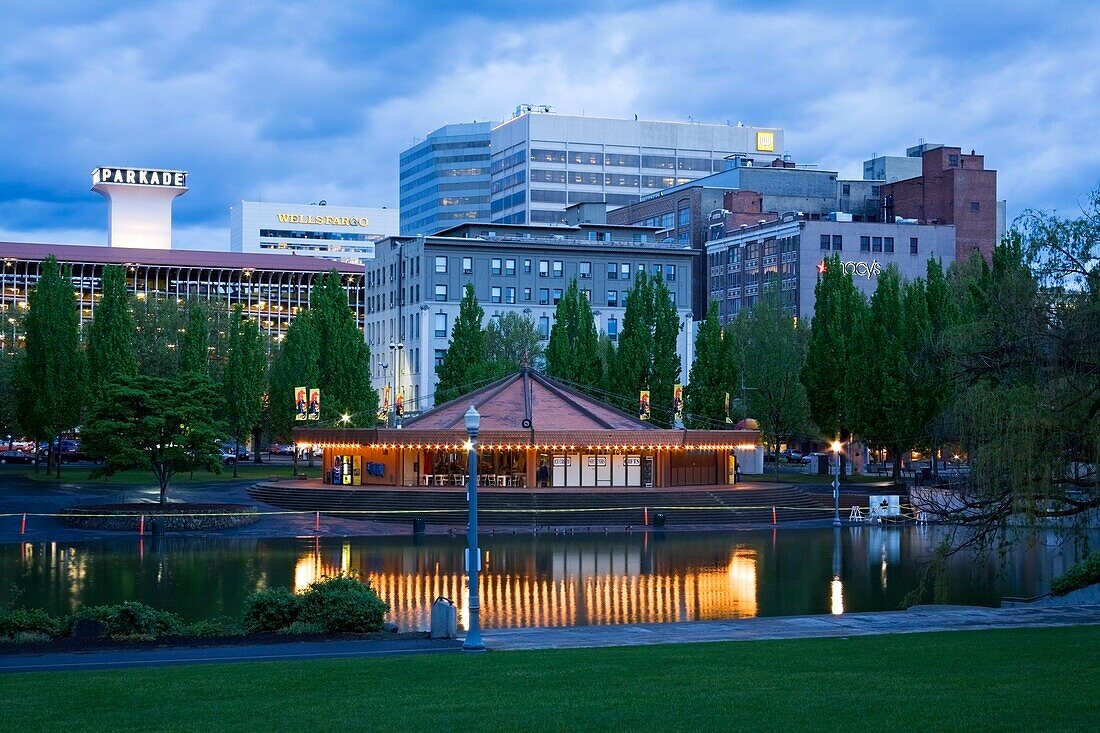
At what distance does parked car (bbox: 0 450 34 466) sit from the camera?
3823 inches

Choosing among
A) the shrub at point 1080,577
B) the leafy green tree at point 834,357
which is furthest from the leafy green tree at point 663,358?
the shrub at point 1080,577

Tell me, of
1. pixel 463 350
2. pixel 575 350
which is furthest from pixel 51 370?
pixel 575 350

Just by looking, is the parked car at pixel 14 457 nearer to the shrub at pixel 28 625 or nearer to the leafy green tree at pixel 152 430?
the leafy green tree at pixel 152 430

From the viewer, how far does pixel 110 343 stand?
78.9 m

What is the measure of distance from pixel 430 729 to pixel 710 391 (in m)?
71.4

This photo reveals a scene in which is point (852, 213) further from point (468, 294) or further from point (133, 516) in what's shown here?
point (133, 516)

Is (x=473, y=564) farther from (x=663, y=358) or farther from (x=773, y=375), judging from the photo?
(x=773, y=375)

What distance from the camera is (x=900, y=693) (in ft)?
56.4

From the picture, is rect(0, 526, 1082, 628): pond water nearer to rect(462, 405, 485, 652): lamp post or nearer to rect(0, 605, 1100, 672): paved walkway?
rect(0, 605, 1100, 672): paved walkway

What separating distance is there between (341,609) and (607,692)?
953 cm

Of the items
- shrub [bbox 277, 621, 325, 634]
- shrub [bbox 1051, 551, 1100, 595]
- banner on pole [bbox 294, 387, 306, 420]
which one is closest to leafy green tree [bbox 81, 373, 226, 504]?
banner on pole [bbox 294, 387, 306, 420]

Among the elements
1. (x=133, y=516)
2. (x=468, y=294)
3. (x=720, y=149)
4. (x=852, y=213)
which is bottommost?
(x=133, y=516)

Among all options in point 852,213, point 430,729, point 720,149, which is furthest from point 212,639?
point 720,149

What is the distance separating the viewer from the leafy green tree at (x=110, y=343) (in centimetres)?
7838
